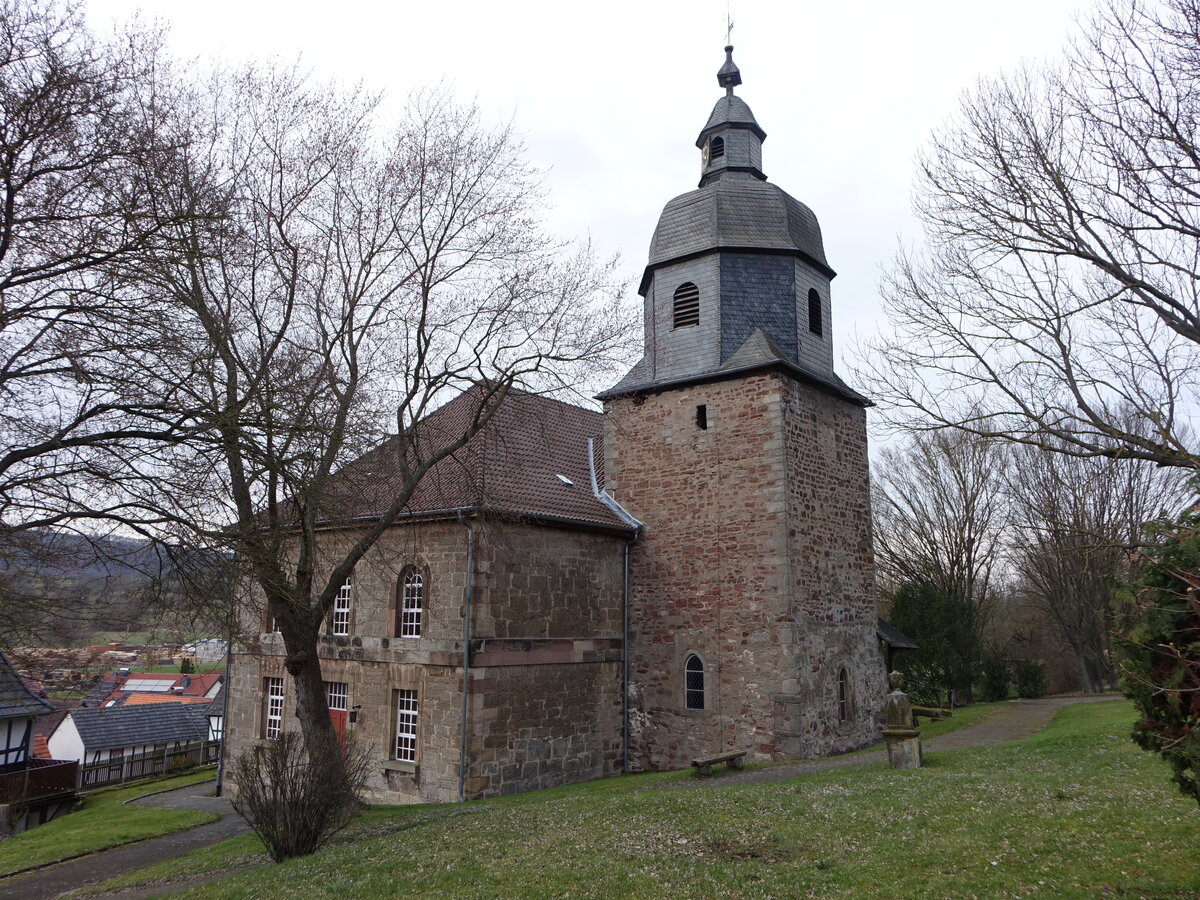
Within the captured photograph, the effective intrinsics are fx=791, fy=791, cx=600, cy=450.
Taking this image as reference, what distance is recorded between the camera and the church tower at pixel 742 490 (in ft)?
48.9

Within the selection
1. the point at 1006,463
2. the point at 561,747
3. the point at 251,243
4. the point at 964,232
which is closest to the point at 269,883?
the point at 561,747

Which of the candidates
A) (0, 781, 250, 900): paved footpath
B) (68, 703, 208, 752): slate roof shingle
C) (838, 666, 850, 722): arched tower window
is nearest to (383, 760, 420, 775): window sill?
(0, 781, 250, 900): paved footpath

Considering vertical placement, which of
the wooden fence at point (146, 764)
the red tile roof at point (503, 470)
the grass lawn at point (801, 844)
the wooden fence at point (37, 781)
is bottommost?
the wooden fence at point (146, 764)

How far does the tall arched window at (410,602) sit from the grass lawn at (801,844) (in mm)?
3962

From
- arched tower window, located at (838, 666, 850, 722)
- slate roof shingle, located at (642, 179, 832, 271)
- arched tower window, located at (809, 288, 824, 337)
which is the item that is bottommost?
arched tower window, located at (838, 666, 850, 722)

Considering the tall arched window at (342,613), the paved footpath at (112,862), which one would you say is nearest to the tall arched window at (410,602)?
the tall arched window at (342,613)

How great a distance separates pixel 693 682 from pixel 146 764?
76.3 ft

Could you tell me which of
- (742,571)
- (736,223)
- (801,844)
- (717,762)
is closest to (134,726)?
(717,762)

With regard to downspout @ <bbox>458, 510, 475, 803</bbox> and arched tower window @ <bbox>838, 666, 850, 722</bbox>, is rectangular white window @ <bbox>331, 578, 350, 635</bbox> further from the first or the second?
arched tower window @ <bbox>838, 666, 850, 722</bbox>

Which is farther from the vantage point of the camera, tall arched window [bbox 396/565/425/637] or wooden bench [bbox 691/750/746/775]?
tall arched window [bbox 396/565/425/637]

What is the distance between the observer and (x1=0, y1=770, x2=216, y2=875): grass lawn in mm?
13898

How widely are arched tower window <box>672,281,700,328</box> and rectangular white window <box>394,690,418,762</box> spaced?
30.6ft

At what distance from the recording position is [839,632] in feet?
52.7

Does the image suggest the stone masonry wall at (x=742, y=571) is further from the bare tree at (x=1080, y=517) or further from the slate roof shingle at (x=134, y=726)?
the slate roof shingle at (x=134, y=726)
